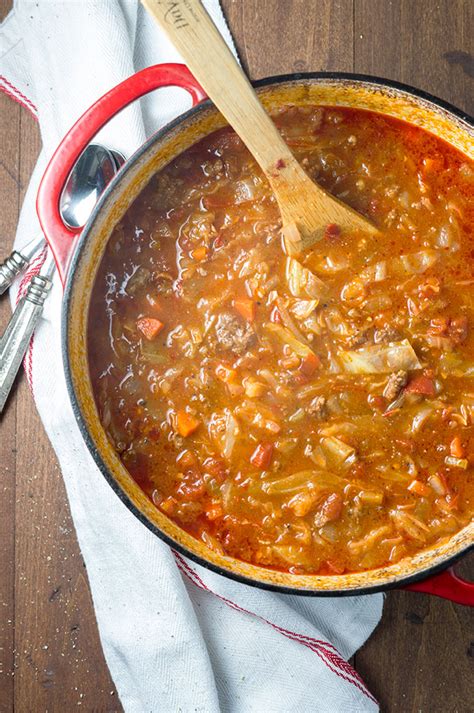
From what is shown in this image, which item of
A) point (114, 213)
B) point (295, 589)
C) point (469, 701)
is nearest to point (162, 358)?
point (114, 213)

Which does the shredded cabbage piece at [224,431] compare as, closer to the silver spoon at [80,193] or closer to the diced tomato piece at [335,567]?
the diced tomato piece at [335,567]

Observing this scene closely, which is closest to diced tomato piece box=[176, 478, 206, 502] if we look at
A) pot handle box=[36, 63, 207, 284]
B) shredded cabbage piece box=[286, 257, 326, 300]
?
shredded cabbage piece box=[286, 257, 326, 300]

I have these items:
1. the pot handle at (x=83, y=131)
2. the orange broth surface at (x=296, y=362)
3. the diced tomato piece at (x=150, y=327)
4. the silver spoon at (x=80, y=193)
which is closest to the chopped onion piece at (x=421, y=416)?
the orange broth surface at (x=296, y=362)

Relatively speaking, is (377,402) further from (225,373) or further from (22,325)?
(22,325)

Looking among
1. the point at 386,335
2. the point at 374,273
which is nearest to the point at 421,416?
the point at 386,335

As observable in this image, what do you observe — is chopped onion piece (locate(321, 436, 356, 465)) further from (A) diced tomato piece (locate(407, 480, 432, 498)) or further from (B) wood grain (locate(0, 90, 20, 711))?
(B) wood grain (locate(0, 90, 20, 711))
